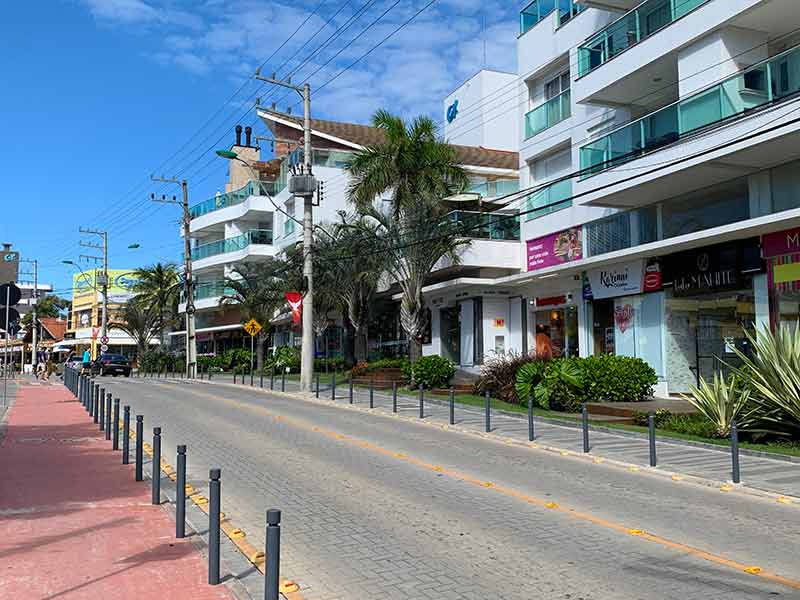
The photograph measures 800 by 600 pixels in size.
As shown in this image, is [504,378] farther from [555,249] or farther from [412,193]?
[412,193]

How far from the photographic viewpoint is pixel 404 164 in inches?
1138

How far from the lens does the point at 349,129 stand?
5350 centimetres

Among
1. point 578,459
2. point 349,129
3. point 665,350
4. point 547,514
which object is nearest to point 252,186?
point 349,129

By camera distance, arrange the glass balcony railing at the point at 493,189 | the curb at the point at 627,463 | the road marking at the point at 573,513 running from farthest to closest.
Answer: the glass balcony railing at the point at 493,189, the curb at the point at 627,463, the road marking at the point at 573,513

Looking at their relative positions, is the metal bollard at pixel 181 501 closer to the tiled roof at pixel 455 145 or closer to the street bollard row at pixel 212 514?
the street bollard row at pixel 212 514

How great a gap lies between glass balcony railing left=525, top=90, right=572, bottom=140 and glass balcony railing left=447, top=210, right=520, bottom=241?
3693mm

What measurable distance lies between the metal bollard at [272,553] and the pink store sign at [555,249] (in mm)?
24016

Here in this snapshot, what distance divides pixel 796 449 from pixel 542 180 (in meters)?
19.3

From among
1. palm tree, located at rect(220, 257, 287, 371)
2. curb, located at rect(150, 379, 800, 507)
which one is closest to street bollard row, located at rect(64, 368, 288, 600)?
curb, located at rect(150, 379, 800, 507)

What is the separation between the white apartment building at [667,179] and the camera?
18.9 meters

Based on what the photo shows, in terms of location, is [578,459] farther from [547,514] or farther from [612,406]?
[612,406]

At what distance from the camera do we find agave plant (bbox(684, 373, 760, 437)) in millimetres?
14477

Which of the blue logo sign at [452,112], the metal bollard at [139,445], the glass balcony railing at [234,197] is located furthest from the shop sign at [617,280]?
the glass balcony railing at [234,197]

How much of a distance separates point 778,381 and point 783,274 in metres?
5.86
